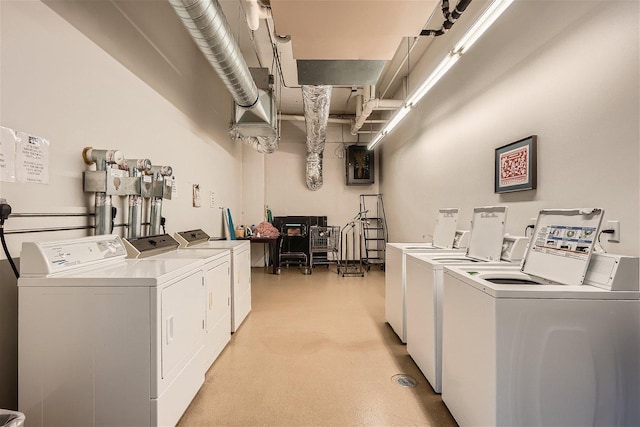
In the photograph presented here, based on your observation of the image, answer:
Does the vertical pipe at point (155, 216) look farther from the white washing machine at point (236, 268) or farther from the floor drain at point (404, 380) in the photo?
the floor drain at point (404, 380)

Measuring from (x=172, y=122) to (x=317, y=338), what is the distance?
2.66 metres

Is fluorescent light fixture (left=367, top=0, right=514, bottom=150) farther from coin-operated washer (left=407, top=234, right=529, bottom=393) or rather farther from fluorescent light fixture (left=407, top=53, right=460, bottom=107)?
coin-operated washer (left=407, top=234, right=529, bottom=393)

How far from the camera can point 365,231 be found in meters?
7.05

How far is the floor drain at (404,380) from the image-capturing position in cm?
211

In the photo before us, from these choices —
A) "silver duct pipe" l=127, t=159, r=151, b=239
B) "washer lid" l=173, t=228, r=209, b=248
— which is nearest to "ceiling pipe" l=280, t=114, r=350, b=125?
"washer lid" l=173, t=228, r=209, b=248

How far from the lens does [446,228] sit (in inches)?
122

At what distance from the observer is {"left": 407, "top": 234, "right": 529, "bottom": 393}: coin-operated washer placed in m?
1.97

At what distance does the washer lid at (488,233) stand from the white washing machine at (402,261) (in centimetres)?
33

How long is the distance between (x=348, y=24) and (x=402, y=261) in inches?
79.9

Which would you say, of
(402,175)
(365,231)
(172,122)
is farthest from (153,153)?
(365,231)

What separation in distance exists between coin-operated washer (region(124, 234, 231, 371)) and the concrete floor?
0.16m

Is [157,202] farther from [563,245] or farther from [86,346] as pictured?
[563,245]

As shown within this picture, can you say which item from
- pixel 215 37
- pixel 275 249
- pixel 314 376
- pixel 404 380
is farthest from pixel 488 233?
pixel 275 249

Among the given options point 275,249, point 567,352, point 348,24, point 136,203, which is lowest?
point 275,249
